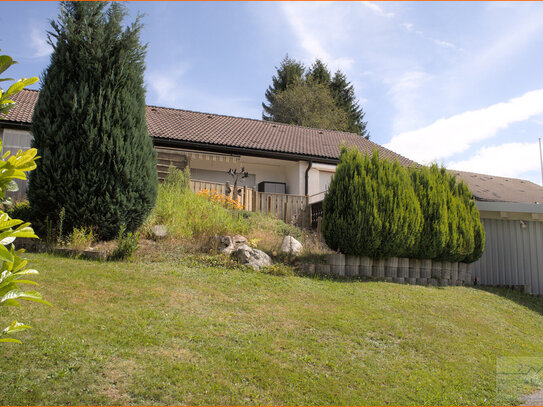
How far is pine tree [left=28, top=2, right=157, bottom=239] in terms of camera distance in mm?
9438

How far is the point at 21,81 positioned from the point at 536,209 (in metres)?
14.5

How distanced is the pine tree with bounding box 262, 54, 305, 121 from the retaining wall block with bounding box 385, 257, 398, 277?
31.7 meters

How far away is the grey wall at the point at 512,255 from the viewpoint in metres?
14.0

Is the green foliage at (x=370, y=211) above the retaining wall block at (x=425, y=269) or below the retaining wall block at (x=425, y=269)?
above

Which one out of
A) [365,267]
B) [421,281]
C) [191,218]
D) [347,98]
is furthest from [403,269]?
[347,98]

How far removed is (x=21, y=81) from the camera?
9.05 feet

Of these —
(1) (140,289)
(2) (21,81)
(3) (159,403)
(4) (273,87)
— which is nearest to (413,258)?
(1) (140,289)

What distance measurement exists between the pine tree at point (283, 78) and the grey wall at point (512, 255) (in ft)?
97.1

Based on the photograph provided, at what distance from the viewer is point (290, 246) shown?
37.1 feet

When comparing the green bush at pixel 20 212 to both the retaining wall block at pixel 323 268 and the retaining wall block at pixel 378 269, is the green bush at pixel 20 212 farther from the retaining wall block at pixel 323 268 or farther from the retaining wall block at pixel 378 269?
the retaining wall block at pixel 378 269

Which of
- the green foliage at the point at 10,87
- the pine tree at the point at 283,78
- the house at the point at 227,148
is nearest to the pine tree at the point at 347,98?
the pine tree at the point at 283,78

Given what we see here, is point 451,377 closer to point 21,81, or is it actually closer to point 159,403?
point 159,403

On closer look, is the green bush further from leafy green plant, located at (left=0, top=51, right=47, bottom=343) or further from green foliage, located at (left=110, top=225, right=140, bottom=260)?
leafy green plant, located at (left=0, top=51, right=47, bottom=343)

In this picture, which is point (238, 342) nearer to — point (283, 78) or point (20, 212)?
point (20, 212)
